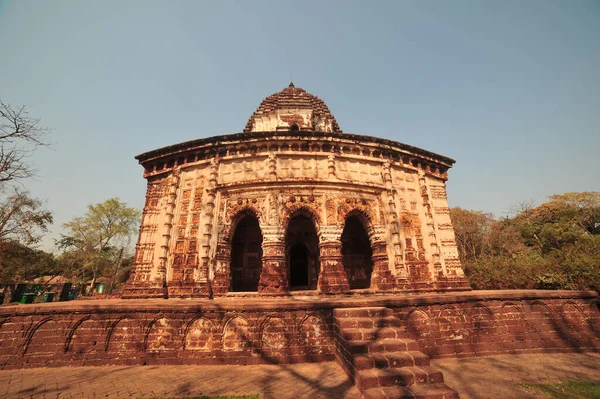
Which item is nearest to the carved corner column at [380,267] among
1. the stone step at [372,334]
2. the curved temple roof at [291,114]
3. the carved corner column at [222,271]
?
the stone step at [372,334]

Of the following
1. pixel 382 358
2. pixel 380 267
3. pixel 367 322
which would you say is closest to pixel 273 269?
pixel 380 267

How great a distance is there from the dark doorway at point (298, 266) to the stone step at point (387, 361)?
9227 millimetres

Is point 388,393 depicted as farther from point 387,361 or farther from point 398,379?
point 387,361

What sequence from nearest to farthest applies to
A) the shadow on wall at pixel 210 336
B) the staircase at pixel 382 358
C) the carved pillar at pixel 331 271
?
the staircase at pixel 382 358, the shadow on wall at pixel 210 336, the carved pillar at pixel 331 271

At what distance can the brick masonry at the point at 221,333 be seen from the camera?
17.8ft

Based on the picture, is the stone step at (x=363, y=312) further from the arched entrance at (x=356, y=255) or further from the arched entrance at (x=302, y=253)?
the arched entrance at (x=356, y=255)

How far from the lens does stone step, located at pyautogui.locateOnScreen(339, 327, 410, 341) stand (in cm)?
477

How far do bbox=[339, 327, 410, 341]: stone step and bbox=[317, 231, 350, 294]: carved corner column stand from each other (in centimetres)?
503

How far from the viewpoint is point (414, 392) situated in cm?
354

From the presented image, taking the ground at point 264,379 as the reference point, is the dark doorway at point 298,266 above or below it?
above

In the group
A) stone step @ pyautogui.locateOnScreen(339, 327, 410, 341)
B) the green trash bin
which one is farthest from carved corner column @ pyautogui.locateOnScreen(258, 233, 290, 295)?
the green trash bin

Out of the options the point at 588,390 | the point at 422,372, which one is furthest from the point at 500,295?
the point at 422,372

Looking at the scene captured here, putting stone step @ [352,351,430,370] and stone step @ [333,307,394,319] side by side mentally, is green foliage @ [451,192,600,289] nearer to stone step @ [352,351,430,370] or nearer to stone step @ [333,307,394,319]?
stone step @ [333,307,394,319]

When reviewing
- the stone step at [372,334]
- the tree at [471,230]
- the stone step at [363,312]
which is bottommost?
the stone step at [372,334]
